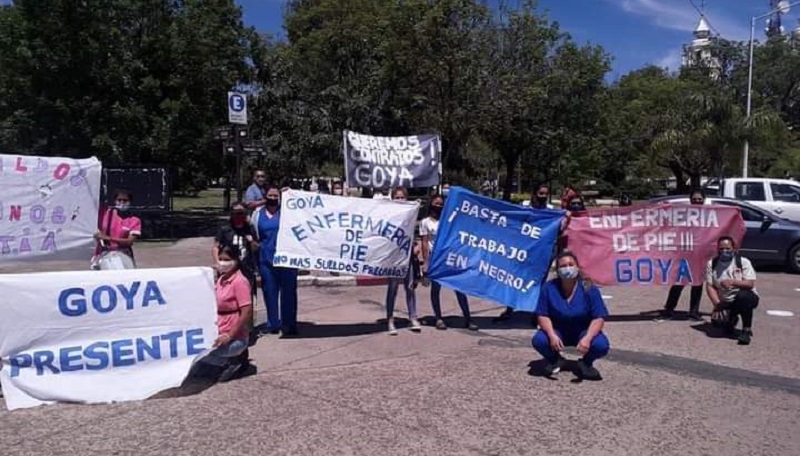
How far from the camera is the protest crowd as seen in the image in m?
6.04

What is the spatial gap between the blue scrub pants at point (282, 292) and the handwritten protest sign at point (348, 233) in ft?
0.95

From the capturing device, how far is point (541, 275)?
8.42m

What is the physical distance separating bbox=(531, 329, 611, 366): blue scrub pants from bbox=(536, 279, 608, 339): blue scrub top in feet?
0.15

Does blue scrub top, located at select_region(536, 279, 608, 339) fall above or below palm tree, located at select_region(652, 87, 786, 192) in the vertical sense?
below

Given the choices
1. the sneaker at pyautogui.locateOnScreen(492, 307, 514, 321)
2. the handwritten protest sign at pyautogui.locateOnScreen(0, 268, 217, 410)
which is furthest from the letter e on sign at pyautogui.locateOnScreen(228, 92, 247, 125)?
the handwritten protest sign at pyautogui.locateOnScreen(0, 268, 217, 410)

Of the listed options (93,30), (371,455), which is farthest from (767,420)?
(93,30)

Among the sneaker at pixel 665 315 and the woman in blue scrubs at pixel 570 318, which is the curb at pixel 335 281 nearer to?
the sneaker at pixel 665 315

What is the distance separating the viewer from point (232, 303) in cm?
630

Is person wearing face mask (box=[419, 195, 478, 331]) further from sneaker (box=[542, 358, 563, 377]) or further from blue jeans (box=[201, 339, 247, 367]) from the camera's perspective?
blue jeans (box=[201, 339, 247, 367])

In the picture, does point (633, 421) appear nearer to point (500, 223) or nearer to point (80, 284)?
point (500, 223)

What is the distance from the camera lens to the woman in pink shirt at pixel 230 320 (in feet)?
20.5

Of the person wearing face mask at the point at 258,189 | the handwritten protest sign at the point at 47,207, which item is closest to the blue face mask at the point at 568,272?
the handwritten protest sign at the point at 47,207

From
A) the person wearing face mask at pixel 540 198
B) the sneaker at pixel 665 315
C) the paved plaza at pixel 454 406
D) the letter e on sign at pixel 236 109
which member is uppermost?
the letter e on sign at pixel 236 109

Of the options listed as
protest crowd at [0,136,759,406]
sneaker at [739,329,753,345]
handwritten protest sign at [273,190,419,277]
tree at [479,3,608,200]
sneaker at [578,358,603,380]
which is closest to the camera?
protest crowd at [0,136,759,406]
